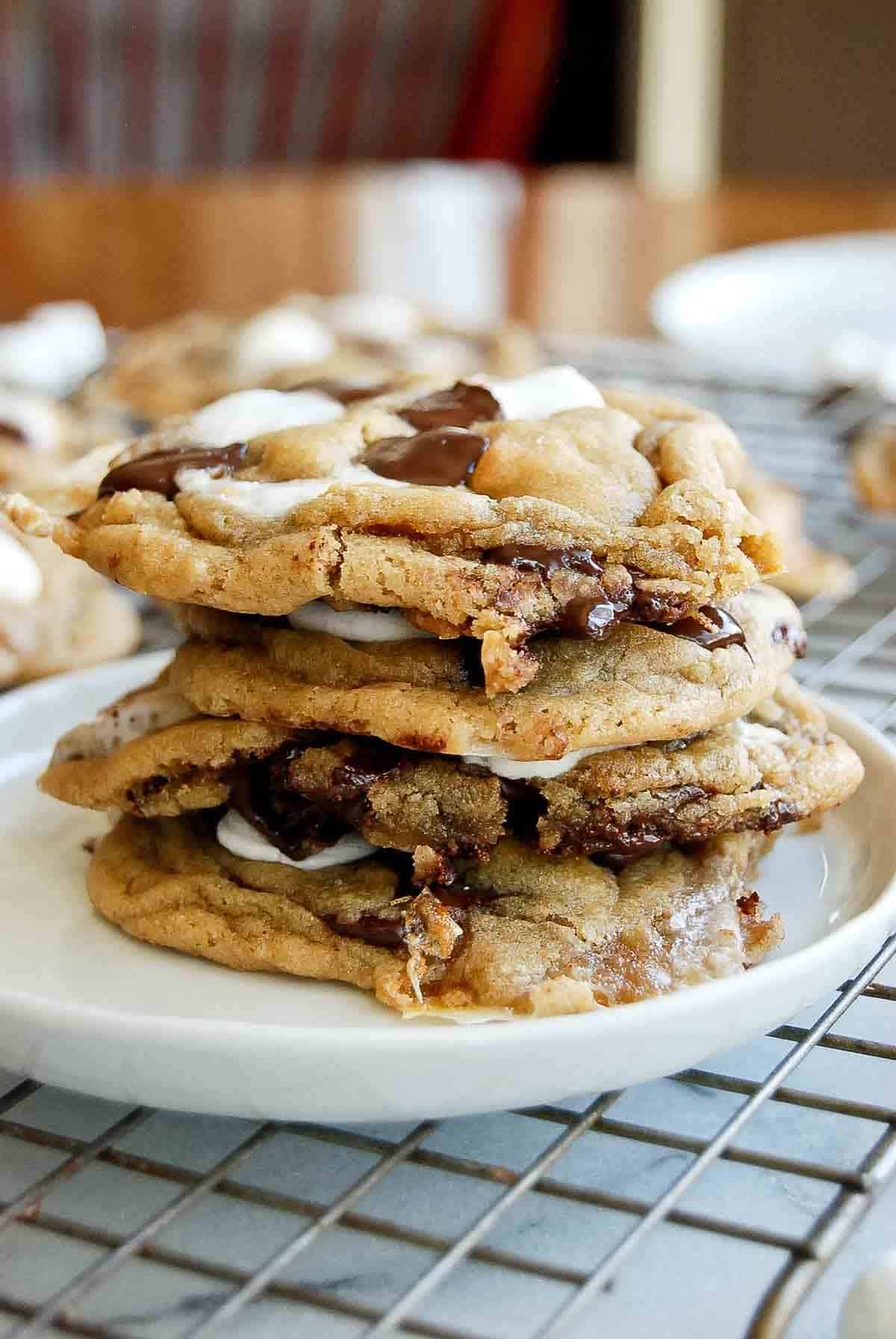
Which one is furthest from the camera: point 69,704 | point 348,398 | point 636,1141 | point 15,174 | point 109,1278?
point 15,174

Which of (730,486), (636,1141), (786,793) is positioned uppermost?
(730,486)

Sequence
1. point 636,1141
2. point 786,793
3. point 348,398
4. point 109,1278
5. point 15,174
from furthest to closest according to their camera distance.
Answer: point 15,174
point 348,398
point 786,793
point 636,1141
point 109,1278

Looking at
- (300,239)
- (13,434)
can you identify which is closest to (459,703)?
(13,434)

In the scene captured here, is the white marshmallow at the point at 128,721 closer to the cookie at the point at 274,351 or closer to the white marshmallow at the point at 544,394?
the white marshmallow at the point at 544,394

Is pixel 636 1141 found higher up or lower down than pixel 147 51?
lower down

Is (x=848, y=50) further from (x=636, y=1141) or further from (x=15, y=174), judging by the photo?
(x=636, y=1141)

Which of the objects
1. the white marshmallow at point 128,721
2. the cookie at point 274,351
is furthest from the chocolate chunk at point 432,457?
the cookie at point 274,351

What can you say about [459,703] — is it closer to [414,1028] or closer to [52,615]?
[414,1028]

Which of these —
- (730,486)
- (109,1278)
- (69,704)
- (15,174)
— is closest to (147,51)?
(15,174)
